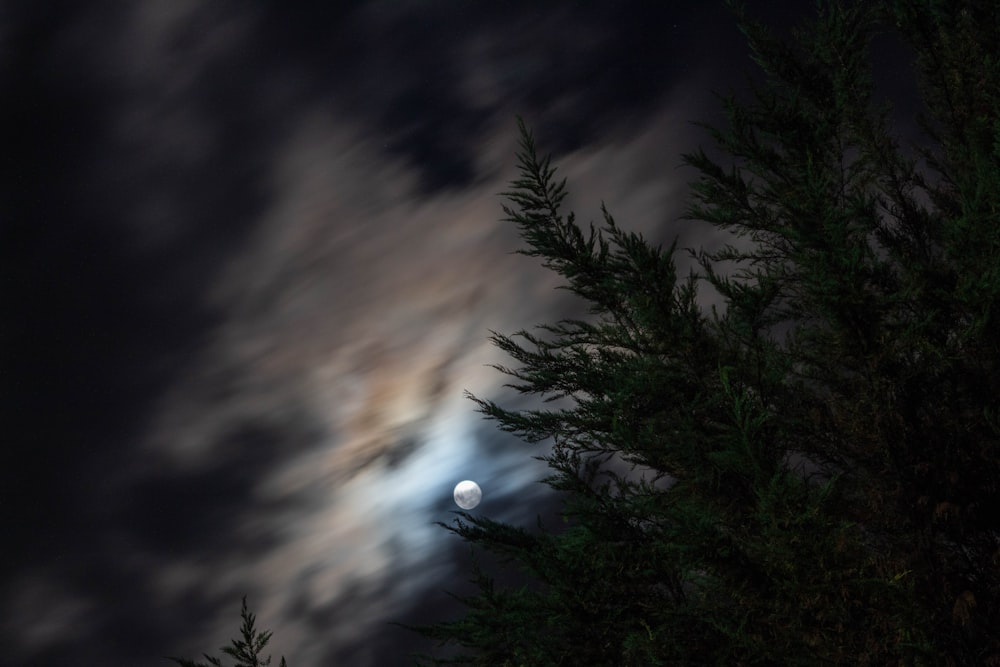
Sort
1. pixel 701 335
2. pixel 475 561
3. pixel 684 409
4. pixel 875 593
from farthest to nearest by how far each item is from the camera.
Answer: pixel 475 561 < pixel 701 335 < pixel 684 409 < pixel 875 593

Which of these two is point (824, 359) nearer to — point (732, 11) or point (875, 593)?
point (875, 593)

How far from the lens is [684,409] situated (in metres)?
9.00

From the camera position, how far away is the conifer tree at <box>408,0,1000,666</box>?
6039 millimetres

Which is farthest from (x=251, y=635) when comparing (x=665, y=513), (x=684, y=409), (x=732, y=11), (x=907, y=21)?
(x=907, y=21)

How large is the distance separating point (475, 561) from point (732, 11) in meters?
11.5

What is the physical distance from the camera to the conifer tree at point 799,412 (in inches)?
238

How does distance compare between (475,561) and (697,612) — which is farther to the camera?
(475,561)

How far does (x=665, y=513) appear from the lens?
22.3 feet

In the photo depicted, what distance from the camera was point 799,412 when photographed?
9680mm

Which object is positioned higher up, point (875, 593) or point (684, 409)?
point (684, 409)

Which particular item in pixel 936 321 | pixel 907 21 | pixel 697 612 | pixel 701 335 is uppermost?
pixel 907 21

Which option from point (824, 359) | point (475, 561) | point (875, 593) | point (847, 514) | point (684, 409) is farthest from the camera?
point (475, 561)

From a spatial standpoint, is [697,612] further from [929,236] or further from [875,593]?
[929,236]

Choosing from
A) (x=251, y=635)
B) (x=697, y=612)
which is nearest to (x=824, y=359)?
(x=697, y=612)
